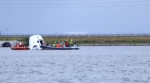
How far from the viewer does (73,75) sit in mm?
41562

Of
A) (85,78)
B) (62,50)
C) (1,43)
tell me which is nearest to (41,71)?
(85,78)

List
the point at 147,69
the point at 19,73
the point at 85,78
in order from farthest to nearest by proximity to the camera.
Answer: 1. the point at 147,69
2. the point at 19,73
3. the point at 85,78

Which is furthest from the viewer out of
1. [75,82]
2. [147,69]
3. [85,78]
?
[147,69]

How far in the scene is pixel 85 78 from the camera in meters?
39.3

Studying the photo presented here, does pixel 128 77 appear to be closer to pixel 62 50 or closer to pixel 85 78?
pixel 85 78

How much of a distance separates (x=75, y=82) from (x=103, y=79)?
2.72 m

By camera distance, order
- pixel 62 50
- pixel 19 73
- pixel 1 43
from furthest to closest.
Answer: pixel 1 43 < pixel 62 50 < pixel 19 73

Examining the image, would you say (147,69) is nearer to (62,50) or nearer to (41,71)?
(41,71)

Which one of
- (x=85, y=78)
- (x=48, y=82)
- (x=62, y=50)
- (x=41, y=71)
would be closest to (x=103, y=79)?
(x=85, y=78)

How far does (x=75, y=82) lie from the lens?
3691 cm

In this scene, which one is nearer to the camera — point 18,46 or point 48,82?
point 48,82

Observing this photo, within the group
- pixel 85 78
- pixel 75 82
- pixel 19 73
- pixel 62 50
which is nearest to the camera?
pixel 75 82

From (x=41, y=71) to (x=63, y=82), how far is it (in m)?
8.50

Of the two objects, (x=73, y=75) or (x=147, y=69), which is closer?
(x=73, y=75)
